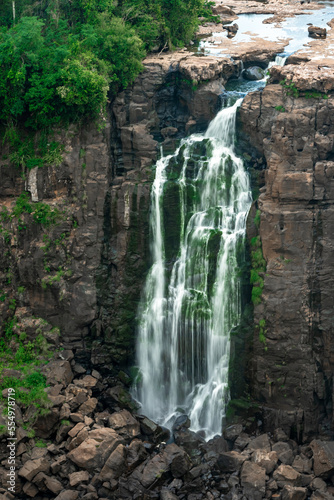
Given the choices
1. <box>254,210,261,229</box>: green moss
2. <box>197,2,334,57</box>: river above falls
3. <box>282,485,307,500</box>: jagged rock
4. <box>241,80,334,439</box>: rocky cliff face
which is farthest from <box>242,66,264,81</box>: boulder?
<box>282,485,307,500</box>: jagged rock

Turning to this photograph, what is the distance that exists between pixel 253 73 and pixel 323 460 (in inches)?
750

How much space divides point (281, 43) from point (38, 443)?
23714mm

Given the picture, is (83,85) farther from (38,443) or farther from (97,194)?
(38,443)

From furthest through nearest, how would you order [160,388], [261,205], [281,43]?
[281,43] → [160,388] → [261,205]

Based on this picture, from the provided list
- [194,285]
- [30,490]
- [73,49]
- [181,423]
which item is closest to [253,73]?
[73,49]

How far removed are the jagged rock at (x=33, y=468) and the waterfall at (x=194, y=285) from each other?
Result: 19.7 ft

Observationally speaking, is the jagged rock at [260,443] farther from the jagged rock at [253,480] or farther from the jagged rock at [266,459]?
the jagged rock at [253,480]

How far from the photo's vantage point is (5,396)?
2623 centimetres

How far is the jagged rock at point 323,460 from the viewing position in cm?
2386

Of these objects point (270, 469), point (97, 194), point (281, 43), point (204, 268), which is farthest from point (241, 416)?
point (281, 43)

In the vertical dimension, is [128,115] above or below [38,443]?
above

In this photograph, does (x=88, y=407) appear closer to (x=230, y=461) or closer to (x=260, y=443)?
(x=230, y=461)

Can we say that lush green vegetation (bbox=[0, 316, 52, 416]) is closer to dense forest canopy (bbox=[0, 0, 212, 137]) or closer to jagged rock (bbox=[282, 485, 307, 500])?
dense forest canopy (bbox=[0, 0, 212, 137])

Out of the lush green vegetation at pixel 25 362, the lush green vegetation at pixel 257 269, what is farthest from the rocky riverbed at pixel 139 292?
the lush green vegetation at pixel 257 269
